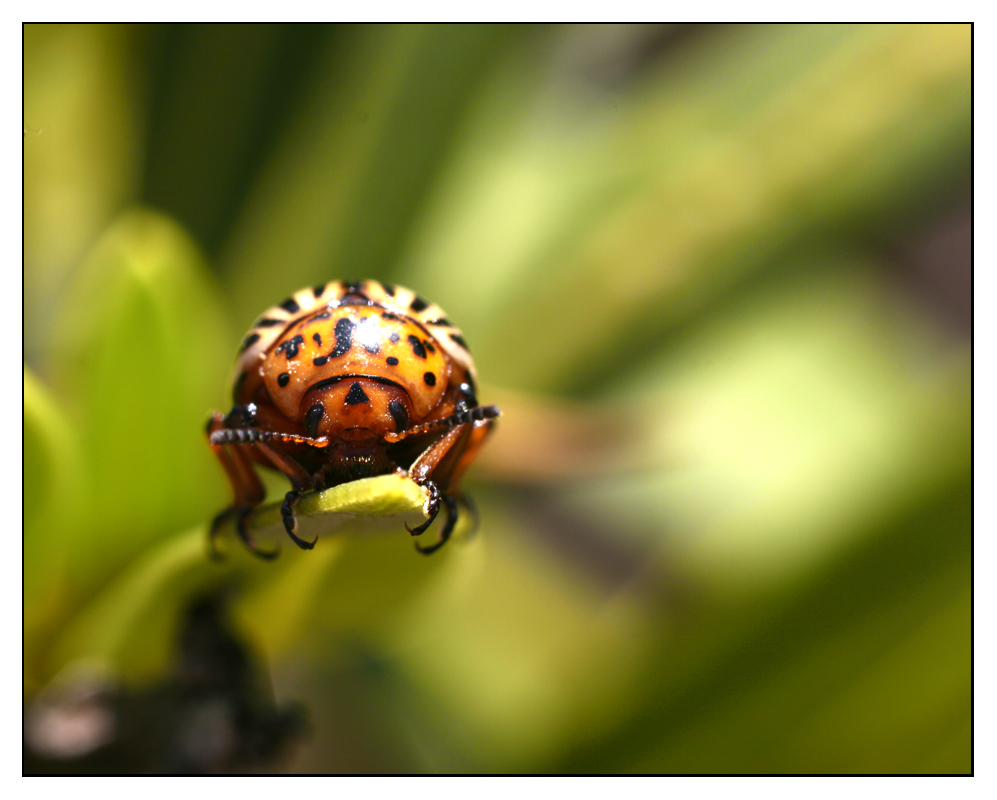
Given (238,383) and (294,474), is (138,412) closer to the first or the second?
(238,383)

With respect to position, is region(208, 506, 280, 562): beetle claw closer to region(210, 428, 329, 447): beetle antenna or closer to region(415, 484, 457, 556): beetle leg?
region(210, 428, 329, 447): beetle antenna

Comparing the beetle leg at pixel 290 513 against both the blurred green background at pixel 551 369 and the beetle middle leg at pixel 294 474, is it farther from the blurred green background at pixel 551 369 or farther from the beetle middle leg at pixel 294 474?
the blurred green background at pixel 551 369

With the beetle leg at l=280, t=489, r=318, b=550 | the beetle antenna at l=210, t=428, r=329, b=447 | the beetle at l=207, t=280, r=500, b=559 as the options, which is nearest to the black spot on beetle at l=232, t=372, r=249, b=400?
the beetle at l=207, t=280, r=500, b=559

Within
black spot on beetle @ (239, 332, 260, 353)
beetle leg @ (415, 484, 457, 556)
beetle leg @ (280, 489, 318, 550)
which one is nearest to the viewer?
beetle leg @ (280, 489, 318, 550)

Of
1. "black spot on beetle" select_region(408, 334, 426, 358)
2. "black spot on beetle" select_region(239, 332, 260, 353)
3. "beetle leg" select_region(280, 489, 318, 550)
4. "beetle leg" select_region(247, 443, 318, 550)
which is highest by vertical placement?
"black spot on beetle" select_region(239, 332, 260, 353)

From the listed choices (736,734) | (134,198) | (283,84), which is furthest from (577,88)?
(736,734)

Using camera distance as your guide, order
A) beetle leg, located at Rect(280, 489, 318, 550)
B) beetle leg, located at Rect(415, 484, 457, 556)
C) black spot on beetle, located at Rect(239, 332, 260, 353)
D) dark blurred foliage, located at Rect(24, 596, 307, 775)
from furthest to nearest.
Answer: dark blurred foliage, located at Rect(24, 596, 307, 775) < black spot on beetle, located at Rect(239, 332, 260, 353) < beetle leg, located at Rect(415, 484, 457, 556) < beetle leg, located at Rect(280, 489, 318, 550)

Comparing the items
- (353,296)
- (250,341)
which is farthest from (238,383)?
(353,296)

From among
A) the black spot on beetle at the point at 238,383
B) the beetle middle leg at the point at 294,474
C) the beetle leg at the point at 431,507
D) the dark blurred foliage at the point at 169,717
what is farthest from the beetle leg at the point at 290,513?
the dark blurred foliage at the point at 169,717
